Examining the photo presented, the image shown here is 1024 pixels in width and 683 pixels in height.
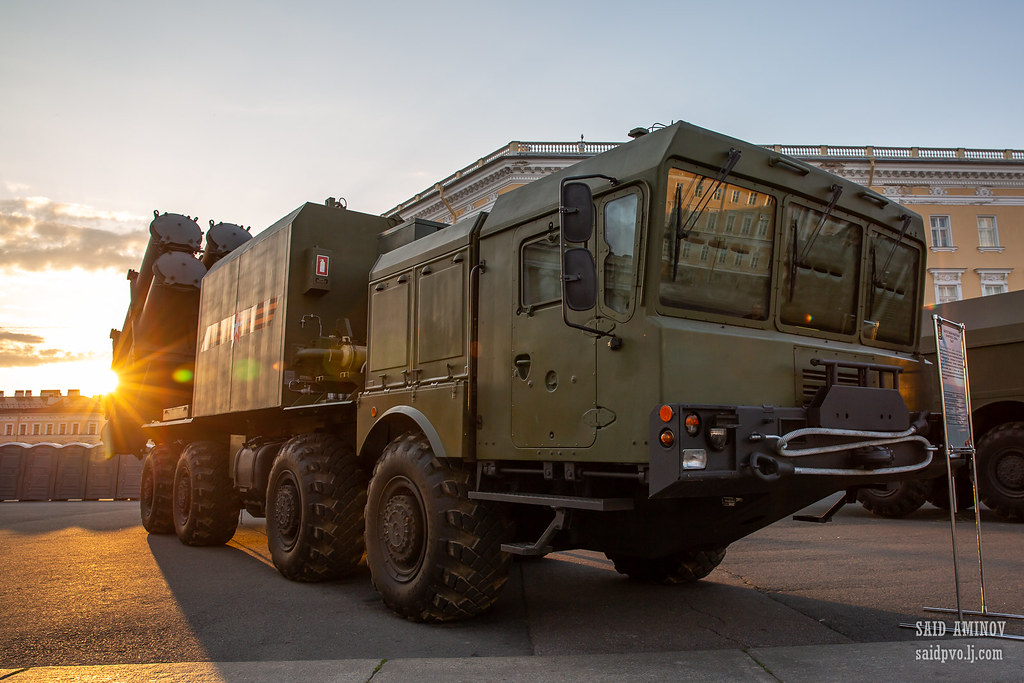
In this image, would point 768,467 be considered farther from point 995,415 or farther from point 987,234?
point 987,234

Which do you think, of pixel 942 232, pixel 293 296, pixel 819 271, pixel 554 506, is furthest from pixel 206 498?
pixel 942 232

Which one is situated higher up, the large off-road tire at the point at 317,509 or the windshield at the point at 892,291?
the windshield at the point at 892,291

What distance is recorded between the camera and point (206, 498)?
383 inches

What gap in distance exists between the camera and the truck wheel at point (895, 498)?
37.5ft

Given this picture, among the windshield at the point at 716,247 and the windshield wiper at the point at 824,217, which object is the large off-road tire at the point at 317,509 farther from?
the windshield wiper at the point at 824,217

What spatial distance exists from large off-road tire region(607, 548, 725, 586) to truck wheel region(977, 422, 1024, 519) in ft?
20.1

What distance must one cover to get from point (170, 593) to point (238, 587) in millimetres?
595

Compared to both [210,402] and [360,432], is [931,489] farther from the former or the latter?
[210,402]

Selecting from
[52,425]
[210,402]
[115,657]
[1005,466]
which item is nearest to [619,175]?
[115,657]

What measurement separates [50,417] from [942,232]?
9445 centimetres

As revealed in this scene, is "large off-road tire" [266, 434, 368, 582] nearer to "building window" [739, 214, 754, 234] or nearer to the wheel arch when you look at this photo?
"building window" [739, 214, 754, 234]

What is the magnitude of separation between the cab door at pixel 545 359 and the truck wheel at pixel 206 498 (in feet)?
20.4

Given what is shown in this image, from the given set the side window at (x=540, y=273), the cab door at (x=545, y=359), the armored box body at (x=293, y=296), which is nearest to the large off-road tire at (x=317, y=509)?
the armored box body at (x=293, y=296)

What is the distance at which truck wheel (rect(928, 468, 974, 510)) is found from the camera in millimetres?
11431
